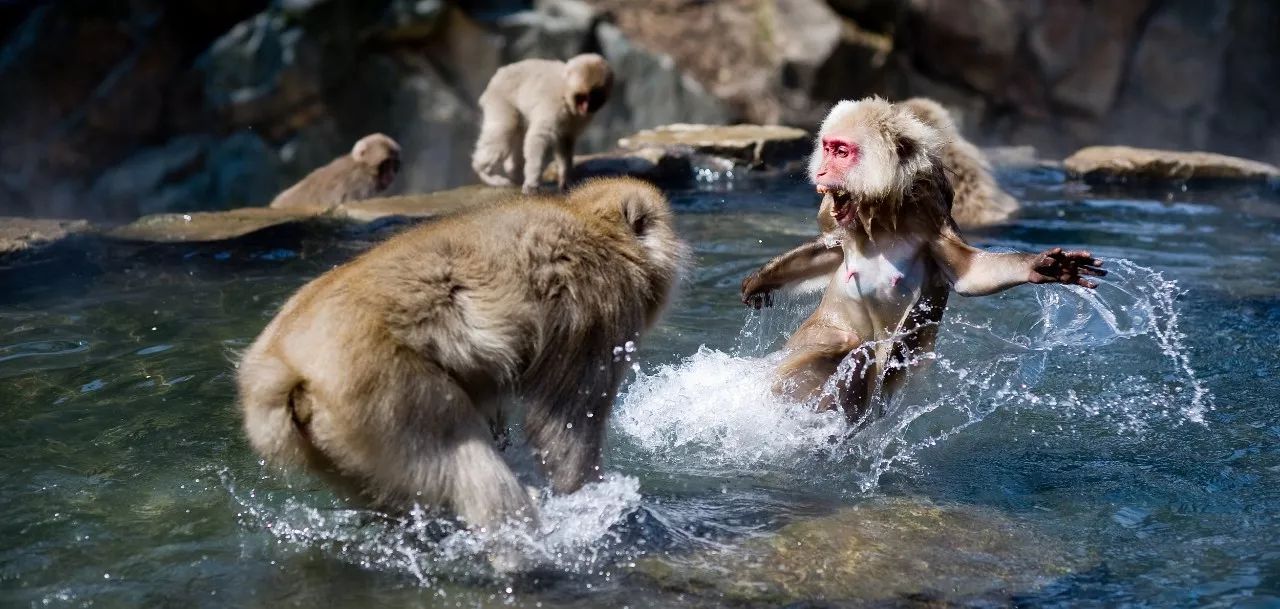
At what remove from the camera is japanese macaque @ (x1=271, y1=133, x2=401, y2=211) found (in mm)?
8438

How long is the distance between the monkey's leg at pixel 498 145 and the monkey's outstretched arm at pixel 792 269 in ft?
17.8

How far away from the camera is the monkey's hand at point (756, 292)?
153 inches

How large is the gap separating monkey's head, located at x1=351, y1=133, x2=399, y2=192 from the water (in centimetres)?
300

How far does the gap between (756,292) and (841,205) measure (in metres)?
0.50

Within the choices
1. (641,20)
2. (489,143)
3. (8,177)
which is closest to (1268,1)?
(641,20)

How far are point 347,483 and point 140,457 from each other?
3.67 ft

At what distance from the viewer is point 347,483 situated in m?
2.59

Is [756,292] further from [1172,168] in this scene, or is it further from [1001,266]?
[1172,168]

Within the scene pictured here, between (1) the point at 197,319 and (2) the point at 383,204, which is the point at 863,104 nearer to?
(1) the point at 197,319

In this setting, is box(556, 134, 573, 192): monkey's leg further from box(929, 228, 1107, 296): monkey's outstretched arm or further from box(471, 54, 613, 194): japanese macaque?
box(929, 228, 1107, 296): monkey's outstretched arm

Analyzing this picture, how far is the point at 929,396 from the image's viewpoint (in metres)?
4.19

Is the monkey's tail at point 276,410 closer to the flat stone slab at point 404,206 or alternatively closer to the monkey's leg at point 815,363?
the monkey's leg at point 815,363

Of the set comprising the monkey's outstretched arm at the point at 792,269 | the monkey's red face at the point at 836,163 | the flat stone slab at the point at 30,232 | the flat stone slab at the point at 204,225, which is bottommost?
the flat stone slab at the point at 204,225

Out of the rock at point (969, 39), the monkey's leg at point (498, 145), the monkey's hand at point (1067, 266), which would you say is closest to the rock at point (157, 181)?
the monkey's leg at point (498, 145)
